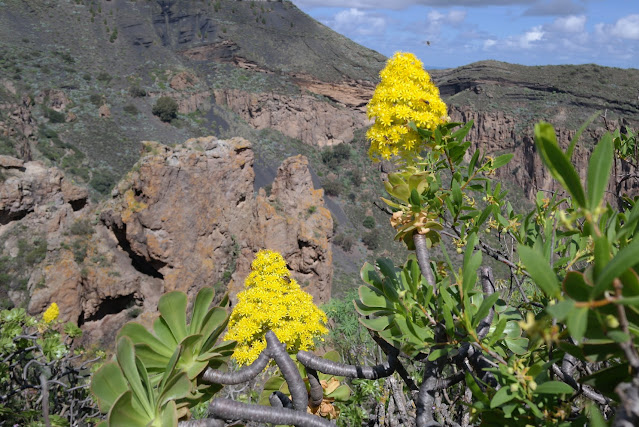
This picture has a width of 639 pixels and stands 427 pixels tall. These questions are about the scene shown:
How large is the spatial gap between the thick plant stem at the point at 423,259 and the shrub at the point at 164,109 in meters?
45.8

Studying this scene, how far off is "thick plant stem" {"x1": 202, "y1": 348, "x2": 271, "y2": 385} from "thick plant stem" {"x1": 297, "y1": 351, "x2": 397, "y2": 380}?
0.49 feet

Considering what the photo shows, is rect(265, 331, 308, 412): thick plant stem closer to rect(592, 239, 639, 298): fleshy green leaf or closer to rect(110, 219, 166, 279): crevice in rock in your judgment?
rect(592, 239, 639, 298): fleshy green leaf

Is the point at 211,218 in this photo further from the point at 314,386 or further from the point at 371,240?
the point at 371,240

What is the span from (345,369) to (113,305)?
1766cm

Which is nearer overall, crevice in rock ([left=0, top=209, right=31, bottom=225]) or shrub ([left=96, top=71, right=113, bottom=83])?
crevice in rock ([left=0, top=209, right=31, bottom=225])

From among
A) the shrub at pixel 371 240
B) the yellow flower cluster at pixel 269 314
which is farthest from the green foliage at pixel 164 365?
the shrub at pixel 371 240

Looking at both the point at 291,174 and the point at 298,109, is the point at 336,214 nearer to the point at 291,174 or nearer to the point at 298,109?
the point at 298,109

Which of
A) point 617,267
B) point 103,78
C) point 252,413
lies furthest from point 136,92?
point 617,267

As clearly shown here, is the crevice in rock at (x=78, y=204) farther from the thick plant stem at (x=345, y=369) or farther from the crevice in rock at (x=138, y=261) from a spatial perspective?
the thick plant stem at (x=345, y=369)

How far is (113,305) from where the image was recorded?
16984 millimetres

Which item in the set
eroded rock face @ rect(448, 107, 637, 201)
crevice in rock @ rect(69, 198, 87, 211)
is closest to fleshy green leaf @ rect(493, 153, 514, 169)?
crevice in rock @ rect(69, 198, 87, 211)

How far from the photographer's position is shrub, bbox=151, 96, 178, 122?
43.6 m

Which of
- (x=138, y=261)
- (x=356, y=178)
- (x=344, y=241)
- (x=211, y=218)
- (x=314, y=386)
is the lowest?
(x=344, y=241)

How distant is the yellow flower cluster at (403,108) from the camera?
7.80 feet
